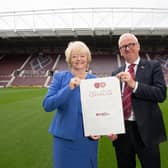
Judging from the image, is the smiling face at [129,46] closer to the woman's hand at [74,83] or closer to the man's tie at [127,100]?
the man's tie at [127,100]

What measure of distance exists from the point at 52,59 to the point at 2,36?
6.75 m

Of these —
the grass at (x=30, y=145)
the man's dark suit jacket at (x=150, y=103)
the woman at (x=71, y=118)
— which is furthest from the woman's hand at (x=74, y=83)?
the grass at (x=30, y=145)

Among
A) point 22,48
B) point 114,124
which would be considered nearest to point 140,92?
point 114,124

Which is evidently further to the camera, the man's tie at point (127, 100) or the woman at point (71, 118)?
the man's tie at point (127, 100)

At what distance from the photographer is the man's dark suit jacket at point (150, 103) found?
280 centimetres

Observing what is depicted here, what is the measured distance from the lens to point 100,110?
8.44 ft

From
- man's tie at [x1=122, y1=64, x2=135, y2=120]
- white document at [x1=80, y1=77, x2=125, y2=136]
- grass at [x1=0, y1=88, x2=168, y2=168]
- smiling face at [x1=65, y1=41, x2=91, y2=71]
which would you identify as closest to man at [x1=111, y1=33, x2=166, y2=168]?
man's tie at [x1=122, y1=64, x2=135, y2=120]

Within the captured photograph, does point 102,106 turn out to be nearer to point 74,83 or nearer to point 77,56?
point 74,83

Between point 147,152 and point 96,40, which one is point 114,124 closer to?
point 147,152

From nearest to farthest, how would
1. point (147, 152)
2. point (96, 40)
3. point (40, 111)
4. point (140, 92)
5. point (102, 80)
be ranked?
1. point (102, 80)
2. point (140, 92)
3. point (147, 152)
4. point (40, 111)
5. point (96, 40)

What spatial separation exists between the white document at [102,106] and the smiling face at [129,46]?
0.47m

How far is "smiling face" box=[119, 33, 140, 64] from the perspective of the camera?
289 centimetres

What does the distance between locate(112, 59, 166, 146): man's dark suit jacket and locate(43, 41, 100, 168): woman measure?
494 millimetres

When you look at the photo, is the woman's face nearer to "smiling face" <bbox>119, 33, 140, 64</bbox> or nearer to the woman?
the woman
